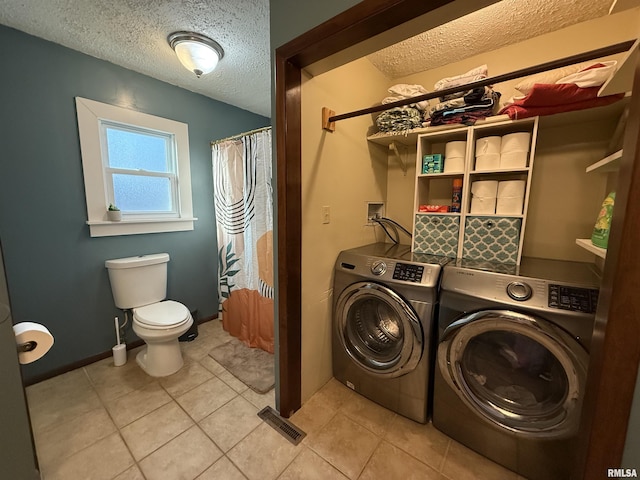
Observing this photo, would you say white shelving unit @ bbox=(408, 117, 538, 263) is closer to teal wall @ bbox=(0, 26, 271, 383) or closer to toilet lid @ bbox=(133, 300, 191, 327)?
toilet lid @ bbox=(133, 300, 191, 327)

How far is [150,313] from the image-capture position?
1916 millimetres

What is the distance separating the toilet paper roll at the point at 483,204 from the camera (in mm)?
1505

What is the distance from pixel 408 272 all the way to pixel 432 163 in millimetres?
775

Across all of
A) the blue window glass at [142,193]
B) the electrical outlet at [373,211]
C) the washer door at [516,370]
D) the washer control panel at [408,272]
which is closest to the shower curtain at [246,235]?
the blue window glass at [142,193]

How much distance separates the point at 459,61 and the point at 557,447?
236 centimetres

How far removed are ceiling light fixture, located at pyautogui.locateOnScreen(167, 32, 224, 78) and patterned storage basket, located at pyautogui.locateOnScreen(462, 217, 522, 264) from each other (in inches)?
80.7

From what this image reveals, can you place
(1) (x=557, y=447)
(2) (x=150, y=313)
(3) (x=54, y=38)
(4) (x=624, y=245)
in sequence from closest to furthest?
(4) (x=624, y=245), (1) (x=557, y=447), (3) (x=54, y=38), (2) (x=150, y=313)

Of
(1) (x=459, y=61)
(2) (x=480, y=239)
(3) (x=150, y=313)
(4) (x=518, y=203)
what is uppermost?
(1) (x=459, y=61)

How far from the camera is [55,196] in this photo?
5.81 feet

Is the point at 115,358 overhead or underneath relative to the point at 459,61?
underneath

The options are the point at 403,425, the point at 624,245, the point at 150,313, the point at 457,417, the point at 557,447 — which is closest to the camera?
the point at 624,245

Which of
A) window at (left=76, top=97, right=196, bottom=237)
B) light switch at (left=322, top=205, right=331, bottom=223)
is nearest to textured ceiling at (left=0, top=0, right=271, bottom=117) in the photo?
window at (left=76, top=97, right=196, bottom=237)

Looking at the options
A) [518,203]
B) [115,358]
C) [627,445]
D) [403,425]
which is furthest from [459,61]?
[115,358]

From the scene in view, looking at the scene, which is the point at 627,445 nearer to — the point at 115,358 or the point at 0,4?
the point at 115,358
